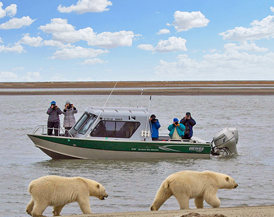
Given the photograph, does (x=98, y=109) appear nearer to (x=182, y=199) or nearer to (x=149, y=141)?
(x=149, y=141)

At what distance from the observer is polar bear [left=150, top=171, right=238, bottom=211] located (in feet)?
26.5

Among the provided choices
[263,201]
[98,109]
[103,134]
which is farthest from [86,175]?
[263,201]

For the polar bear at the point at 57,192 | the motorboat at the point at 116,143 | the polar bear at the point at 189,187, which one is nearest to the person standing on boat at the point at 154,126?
the motorboat at the point at 116,143

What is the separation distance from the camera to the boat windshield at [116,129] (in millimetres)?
15234

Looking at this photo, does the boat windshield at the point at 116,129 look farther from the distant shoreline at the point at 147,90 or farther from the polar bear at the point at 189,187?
the distant shoreline at the point at 147,90

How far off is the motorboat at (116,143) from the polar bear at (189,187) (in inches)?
258

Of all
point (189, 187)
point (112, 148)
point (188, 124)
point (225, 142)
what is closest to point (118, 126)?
point (112, 148)

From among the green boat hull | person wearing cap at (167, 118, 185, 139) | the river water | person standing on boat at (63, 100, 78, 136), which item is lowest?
the river water

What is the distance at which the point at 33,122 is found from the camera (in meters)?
30.4

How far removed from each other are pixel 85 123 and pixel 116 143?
4.50 feet

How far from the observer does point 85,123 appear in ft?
51.2

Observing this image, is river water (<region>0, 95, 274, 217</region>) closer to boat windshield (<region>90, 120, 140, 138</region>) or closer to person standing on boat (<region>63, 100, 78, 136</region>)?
boat windshield (<region>90, 120, 140, 138</region>)

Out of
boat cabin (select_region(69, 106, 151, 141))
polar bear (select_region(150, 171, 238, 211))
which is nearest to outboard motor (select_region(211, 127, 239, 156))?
boat cabin (select_region(69, 106, 151, 141))

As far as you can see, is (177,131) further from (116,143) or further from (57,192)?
(57,192)
